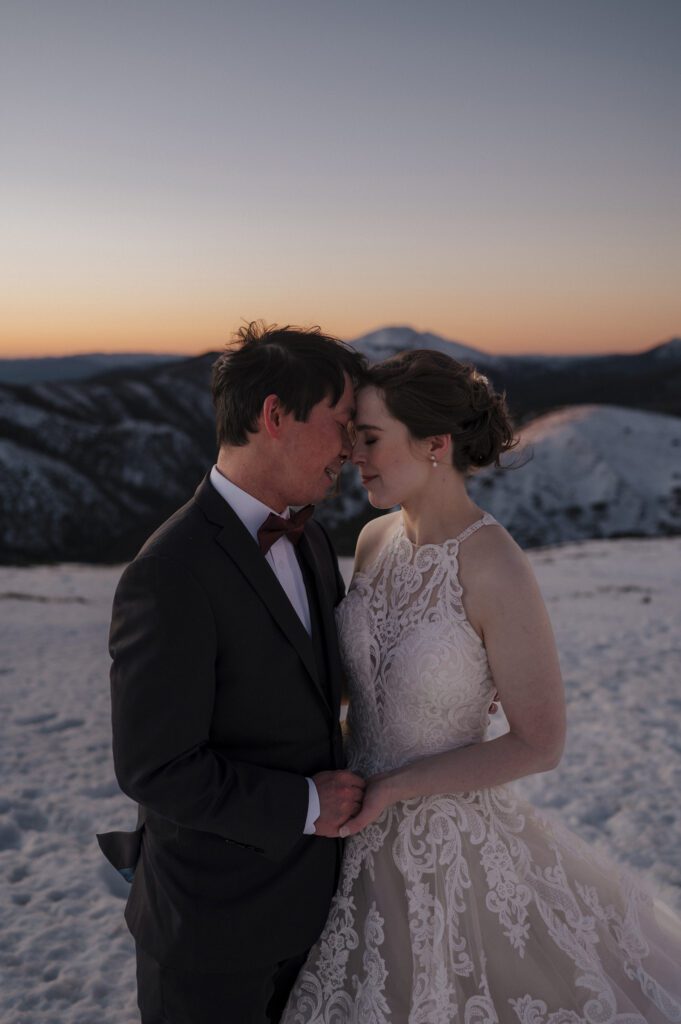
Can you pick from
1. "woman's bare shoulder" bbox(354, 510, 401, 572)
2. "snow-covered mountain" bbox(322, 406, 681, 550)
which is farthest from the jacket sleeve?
"snow-covered mountain" bbox(322, 406, 681, 550)

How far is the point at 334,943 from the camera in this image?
10.0ft

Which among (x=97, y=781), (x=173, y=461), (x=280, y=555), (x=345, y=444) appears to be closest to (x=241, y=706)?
(x=280, y=555)

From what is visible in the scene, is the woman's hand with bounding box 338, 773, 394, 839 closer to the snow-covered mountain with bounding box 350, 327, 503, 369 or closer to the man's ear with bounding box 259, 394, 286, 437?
the man's ear with bounding box 259, 394, 286, 437

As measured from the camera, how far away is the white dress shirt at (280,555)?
273cm

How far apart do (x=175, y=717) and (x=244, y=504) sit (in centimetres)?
80

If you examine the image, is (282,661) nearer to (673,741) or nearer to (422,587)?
(422,587)

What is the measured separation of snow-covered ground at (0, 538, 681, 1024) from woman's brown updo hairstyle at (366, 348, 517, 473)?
143 inches

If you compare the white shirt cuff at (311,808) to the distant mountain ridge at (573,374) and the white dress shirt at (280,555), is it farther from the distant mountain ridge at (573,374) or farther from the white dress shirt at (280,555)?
the distant mountain ridge at (573,374)

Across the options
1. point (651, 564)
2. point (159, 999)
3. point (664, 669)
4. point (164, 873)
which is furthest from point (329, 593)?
point (651, 564)

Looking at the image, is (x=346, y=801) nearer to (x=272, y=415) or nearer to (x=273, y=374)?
(x=272, y=415)

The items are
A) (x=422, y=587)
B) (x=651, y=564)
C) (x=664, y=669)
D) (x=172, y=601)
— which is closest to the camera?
(x=172, y=601)

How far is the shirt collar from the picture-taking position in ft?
9.51

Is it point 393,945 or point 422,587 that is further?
point 422,587

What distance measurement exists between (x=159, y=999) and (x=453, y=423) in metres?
2.38
